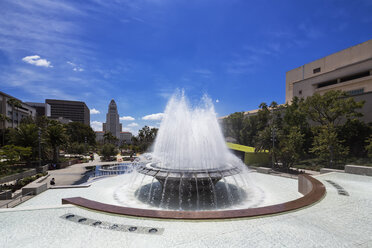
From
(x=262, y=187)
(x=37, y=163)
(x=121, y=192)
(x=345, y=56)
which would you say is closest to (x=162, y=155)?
(x=121, y=192)

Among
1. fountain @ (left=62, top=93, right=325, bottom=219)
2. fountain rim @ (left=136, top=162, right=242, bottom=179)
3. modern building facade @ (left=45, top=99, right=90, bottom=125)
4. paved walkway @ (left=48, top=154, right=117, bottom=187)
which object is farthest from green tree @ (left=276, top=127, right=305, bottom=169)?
modern building facade @ (left=45, top=99, right=90, bottom=125)

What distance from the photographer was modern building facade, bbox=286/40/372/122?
3475 cm

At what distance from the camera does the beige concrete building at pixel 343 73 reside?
36006mm

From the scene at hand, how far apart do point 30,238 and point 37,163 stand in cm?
2898

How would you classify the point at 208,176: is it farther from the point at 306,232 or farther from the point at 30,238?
the point at 30,238

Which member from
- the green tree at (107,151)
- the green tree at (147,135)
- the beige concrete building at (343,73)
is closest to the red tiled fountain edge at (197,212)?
the green tree at (107,151)

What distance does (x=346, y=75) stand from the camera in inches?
1523

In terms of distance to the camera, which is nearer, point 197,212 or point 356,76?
point 197,212

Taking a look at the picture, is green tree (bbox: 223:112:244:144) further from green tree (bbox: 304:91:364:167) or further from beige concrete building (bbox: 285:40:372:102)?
green tree (bbox: 304:91:364:167)

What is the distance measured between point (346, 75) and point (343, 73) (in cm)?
67

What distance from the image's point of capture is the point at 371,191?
9984 millimetres

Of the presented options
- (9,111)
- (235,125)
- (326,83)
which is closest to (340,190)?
(326,83)

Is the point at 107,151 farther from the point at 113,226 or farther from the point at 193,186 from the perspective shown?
the point at 113,226

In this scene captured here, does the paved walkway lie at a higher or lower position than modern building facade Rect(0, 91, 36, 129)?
lower
